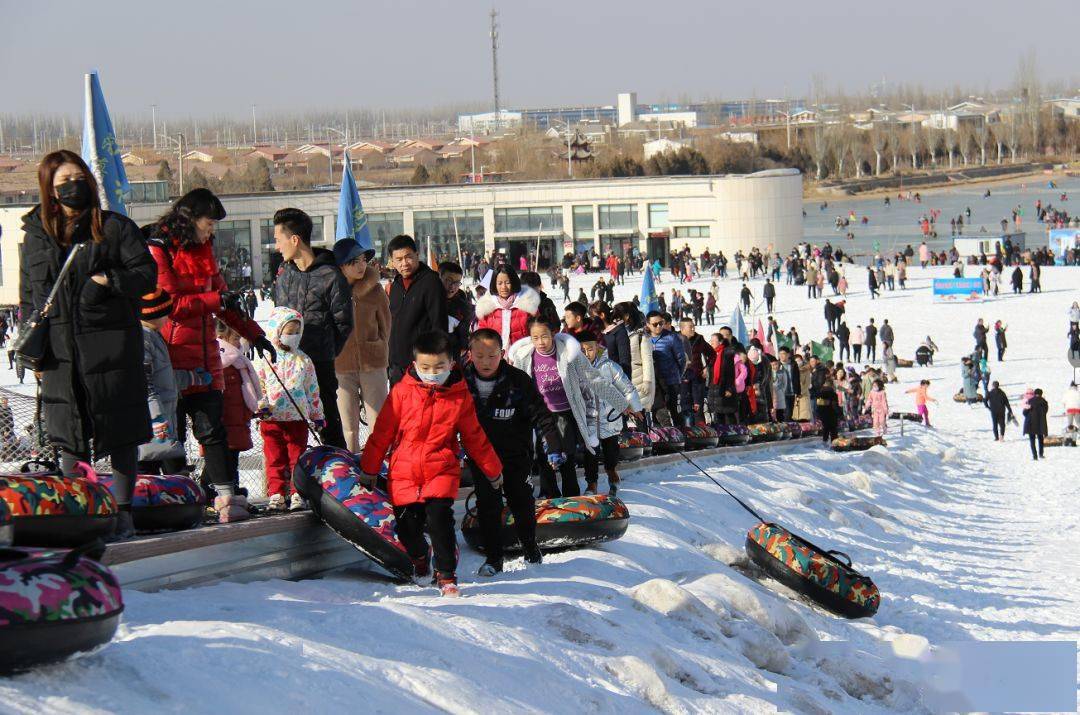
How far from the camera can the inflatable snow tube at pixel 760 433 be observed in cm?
1633

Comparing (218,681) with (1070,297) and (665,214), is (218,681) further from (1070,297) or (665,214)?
(665,214)

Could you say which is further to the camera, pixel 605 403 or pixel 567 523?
pixel 605 403

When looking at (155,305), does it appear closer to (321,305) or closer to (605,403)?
(321,305)

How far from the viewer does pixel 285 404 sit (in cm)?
715

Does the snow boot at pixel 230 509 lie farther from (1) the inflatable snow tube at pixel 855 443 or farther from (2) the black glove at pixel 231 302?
(1) the inflatable snow tube at pixel 855 443

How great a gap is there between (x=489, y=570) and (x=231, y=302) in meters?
1.82

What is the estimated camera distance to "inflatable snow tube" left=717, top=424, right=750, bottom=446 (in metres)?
15.5

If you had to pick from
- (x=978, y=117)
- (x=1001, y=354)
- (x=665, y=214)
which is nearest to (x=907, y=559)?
(x=1001, y=354)

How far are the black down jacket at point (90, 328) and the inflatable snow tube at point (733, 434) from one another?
34.3 feet

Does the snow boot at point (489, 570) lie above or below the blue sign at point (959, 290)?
above

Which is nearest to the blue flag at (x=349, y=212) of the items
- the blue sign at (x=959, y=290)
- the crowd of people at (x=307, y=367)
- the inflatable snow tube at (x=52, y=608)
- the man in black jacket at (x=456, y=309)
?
the crowd of people at (x=307, y=367)

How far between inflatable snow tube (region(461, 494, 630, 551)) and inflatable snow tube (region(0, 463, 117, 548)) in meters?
2.54

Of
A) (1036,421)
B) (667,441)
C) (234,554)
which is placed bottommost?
(1036,421)

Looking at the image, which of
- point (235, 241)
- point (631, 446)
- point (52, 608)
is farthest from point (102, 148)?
point (235, 241)
